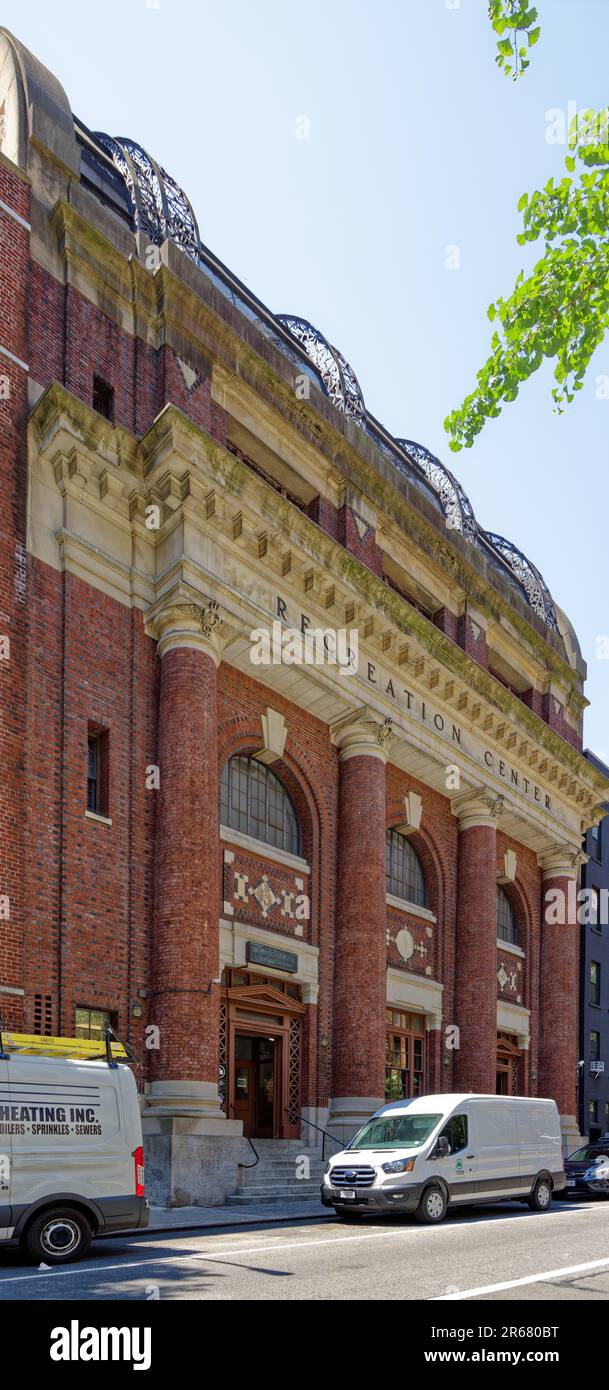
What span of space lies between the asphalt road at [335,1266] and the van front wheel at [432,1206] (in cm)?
68

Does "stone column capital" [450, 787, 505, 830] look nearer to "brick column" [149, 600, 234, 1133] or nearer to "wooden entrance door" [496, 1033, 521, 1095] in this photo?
"wooden entrance door" [496, 1033, 521, 1095]

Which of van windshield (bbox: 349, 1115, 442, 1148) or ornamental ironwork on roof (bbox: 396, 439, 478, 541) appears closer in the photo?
van windshield (bbox: 349, 1115, 442, 1148)

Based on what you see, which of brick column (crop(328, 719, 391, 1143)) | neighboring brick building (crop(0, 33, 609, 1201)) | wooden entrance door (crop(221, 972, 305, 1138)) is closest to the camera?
neighboring brick building (crop(0, 33, 609, 1201))

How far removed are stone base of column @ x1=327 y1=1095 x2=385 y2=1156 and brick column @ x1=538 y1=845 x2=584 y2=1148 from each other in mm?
13069

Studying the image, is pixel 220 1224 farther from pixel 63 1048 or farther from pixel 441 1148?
pixel 63 1048

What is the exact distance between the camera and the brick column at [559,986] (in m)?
36.8

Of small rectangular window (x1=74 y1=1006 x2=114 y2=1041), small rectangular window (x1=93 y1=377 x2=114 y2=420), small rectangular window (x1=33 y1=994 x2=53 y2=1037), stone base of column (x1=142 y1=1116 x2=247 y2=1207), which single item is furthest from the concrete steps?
small rectangular window (x1=93 y1=377 x2=114 y2=420)

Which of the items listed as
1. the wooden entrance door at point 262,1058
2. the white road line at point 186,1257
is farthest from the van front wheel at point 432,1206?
the wooden entrance door at point 262,1058

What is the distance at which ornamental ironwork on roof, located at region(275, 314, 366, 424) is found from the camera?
3033 cm

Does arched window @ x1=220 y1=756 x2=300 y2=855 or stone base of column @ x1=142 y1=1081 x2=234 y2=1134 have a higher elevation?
arched window @ x1=220 y1=756 x2=300 y2=855

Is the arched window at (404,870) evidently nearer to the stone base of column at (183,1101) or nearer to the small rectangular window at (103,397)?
the stone base of column at (183,1101)
